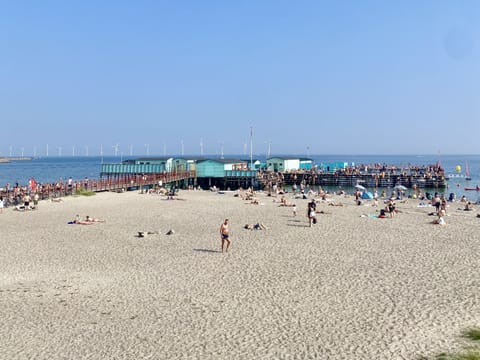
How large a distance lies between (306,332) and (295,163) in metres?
56.4

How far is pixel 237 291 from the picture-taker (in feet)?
39.9

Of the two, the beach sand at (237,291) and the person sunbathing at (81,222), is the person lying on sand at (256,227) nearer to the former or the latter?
the beach sand at (237,291)

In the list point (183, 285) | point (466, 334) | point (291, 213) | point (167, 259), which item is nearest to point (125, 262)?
point (167, 259)

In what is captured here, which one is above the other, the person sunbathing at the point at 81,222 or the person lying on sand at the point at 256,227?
the person lying on sand at the point at 256,227

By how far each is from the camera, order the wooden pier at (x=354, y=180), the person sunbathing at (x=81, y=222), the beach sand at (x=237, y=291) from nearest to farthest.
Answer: the beach sand at (x=237, y=291), the person sunbathing at (x=81, y=222), the wooden pier at (x=354, y=180)

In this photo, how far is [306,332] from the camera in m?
9.45

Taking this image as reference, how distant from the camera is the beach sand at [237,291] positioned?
353 inches

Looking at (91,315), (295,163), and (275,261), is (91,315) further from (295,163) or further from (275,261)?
(295,163)

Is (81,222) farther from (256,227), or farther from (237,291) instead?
(237,291)

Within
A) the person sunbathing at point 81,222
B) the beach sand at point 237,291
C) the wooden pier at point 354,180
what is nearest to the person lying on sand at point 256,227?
the beach sand at point 237,291

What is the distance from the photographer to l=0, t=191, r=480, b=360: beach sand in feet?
29.4

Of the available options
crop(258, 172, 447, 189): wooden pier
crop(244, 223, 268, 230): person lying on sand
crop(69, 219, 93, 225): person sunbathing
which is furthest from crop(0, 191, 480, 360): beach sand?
crop(258, 172, 447, 189): wooden pier

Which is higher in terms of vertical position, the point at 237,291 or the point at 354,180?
the point at 237,291

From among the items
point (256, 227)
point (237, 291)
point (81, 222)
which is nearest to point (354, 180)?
point (256, 227)
